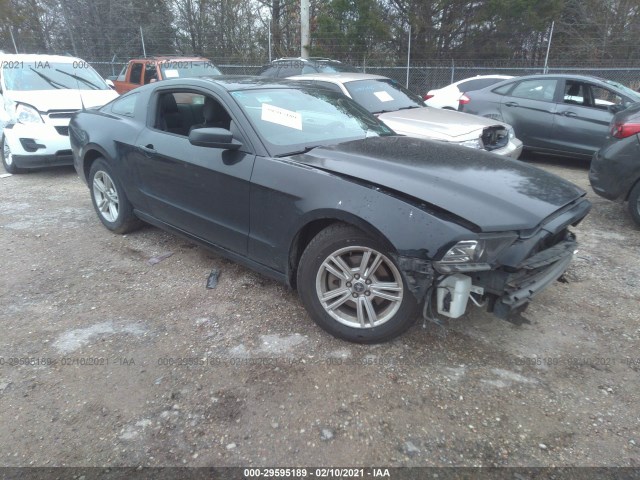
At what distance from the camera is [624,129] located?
4852 millimetres

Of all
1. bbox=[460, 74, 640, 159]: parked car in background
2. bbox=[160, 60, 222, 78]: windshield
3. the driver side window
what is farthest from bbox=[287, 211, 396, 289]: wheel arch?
bbox=[160, 60, 222, 78]: windshield

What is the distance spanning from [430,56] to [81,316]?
15999 millimetres

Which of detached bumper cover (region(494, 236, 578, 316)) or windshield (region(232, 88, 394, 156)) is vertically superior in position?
windshield (region(232, 88, 394, 156))

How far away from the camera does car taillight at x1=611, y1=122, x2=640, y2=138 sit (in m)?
4.76

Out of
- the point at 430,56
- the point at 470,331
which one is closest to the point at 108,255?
the point at 470,331

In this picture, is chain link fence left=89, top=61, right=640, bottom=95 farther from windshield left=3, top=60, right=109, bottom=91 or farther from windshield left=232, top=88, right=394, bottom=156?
windshield left=232, top=88, right=394, bottom=156

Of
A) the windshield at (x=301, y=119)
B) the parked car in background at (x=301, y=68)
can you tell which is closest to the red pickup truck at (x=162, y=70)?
the parked car in background at (x=301, y=68)

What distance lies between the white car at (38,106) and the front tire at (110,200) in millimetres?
2542

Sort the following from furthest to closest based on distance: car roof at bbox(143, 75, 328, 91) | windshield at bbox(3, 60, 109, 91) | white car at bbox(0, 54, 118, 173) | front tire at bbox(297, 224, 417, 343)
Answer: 1. windshield at bbox(3, 60, 109, 91)
2. white car at bbox(0, 54, 118, 173)
3. car roof at bbox(143, 75, 328, 91)
4. front tire at bbox(297, 224, 417, 343)

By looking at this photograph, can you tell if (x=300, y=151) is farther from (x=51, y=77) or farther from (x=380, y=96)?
(x=51, y=77)

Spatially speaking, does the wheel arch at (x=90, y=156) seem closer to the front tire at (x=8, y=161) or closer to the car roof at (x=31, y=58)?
the front tire at (x=8, y=161)

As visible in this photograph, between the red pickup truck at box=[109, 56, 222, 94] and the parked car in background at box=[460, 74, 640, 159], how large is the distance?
688 centimetres

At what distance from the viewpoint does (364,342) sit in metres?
2.73

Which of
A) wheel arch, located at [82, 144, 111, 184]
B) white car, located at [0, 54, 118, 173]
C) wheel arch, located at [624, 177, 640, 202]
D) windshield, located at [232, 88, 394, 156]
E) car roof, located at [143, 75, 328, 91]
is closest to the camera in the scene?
windshield, located at [232, 88, 394, 156]
